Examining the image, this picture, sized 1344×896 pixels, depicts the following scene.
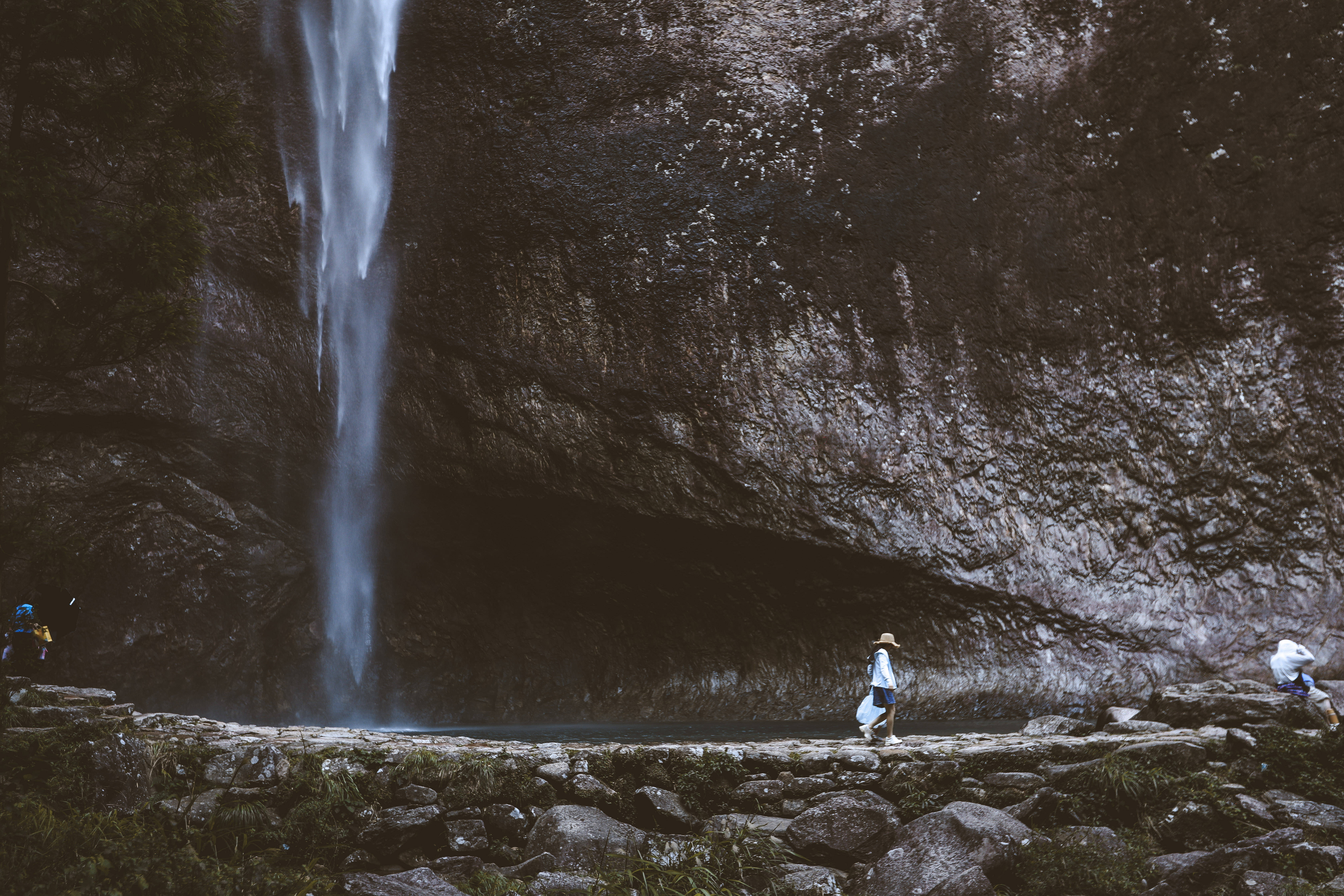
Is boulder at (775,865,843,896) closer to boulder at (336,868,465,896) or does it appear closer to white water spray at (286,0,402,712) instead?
boulder at (336,868,465,896)

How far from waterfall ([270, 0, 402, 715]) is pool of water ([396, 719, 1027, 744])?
3.06m

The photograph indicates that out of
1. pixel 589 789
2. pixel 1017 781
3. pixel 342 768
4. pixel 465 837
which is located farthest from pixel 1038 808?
pixel 342 768

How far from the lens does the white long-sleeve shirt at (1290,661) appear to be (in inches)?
370

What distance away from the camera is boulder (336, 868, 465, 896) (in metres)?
4.43

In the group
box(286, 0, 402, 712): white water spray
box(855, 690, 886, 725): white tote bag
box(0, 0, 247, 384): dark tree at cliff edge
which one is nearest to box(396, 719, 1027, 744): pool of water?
box(855, 690, 886, 725): white tote bag

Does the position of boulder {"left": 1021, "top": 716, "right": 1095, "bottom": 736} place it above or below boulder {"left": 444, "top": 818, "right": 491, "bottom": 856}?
below

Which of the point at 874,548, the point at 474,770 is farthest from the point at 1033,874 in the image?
the point at 874,548

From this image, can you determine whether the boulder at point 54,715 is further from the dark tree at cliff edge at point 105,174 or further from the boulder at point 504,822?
the boulder at point 504,822

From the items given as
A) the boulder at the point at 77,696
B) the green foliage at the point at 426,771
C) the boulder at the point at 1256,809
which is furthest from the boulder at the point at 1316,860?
the boulder at the point at 77,696

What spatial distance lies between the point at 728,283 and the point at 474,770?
11097 millimetres

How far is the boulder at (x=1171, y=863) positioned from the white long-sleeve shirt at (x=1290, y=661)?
544cm

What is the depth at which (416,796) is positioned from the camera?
5.60 m

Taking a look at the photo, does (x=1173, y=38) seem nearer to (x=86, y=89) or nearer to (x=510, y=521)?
(x=510, y=521)

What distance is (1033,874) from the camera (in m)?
4.93
